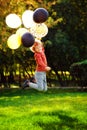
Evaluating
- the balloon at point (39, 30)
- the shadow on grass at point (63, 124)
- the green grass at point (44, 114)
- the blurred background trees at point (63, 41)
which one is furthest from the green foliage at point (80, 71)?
the balloon at point (39, 30)

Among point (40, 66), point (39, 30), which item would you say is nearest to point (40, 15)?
point (39, 30)

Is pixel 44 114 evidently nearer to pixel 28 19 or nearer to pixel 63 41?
pixel 28 19

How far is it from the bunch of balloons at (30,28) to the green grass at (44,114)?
4043 millimetres

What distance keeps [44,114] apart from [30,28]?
5.75 meters

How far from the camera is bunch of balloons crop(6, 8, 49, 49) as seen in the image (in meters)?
7.58

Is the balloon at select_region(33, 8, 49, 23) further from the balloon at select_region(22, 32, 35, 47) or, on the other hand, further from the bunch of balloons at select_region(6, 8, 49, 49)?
the balloon at select_region(22, 32, 35, 47)

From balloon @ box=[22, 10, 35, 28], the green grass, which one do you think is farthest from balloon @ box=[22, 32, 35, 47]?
the green grass

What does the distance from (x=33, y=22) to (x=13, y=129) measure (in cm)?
424

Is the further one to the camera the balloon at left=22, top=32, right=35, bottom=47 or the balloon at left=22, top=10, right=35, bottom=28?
the balloon at left=22, top=10, right=35, bottom=28

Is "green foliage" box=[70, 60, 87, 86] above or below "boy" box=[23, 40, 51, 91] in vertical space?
below

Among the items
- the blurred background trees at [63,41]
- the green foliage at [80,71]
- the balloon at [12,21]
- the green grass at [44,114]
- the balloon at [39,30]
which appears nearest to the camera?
the balloon at [39,30]

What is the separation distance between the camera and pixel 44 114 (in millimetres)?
13250

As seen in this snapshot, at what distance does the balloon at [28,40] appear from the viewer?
24.7ft

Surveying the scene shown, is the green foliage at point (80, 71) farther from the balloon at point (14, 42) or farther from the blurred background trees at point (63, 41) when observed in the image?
the balloon at point (14, 42)
